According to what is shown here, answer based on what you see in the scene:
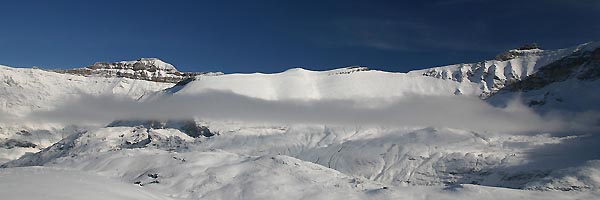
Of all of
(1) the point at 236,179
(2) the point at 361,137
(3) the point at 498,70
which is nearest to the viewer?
(1) the point at 236,179

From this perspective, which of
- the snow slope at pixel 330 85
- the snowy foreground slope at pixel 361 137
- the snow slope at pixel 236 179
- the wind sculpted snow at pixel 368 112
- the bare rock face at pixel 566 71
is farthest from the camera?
the snow slope at pixel 330 85

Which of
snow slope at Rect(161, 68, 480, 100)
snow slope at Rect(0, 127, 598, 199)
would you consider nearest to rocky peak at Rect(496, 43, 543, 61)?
snow slope at Rect(161, 68, 480, 100)

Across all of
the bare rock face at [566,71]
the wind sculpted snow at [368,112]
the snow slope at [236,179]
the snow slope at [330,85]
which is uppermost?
the bare rock face at [566,71]

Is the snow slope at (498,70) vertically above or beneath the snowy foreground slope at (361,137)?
above

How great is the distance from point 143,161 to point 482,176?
68.8 meters

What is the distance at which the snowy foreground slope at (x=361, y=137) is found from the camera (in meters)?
52.6

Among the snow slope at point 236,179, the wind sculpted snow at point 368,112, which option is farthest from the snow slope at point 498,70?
the snow slope at point 236,179

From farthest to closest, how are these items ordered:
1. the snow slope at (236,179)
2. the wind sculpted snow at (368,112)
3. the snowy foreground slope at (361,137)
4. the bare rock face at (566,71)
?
the bare rock face at (566,71) < the wind sculpted snow at (368,112) < the snowy foreground slope at (361,137) < the snow slope at (236,179)

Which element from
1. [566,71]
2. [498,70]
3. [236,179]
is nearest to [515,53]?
[498,70]

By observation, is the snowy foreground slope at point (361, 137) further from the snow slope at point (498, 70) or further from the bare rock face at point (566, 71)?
the snow slope at point (498, 70)

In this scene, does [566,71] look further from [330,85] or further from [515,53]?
[330,85]

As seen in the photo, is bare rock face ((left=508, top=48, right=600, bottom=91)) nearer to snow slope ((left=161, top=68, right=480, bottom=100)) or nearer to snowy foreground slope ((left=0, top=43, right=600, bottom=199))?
Answer: snowy foreground slope ((left=0, top=43, right=600, bottom=199))

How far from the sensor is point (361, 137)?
139000 mm

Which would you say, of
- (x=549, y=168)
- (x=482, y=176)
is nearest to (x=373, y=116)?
(x=482, y=176)
